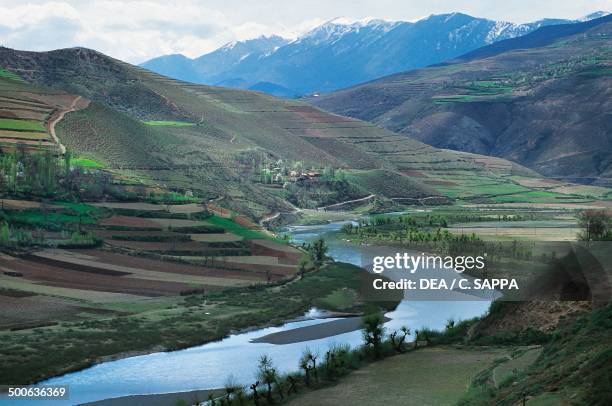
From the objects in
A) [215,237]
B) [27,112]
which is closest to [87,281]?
[215,237]

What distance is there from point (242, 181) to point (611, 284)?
411ft

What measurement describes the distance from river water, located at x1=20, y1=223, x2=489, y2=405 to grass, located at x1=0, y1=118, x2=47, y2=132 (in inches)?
3123

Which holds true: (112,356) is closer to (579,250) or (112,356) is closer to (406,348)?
(406,348)

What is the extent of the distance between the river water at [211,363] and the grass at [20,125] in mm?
79323

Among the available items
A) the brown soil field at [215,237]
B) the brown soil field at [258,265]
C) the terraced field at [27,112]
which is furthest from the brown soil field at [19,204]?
the terraced field at [27,112]

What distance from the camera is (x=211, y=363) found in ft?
209

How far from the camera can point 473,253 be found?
360ft

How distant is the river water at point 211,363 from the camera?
57.1m

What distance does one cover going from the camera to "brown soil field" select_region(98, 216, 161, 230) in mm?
109125

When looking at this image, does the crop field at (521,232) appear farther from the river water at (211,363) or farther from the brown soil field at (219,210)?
the river water at (211,363)

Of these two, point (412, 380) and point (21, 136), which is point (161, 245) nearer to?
point (21, 136)

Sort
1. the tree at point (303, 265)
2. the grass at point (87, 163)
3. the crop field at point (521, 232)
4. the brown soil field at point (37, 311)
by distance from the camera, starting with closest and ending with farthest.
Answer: the brown soil field at point (37, 311) → the tree at point (303, 265) → the crop field at point (521, 232) → the grass at point (87, 163)

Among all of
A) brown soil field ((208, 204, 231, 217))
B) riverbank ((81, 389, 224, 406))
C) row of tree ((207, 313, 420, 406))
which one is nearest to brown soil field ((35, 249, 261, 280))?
brown soil field ((208, 204, 231, 217))

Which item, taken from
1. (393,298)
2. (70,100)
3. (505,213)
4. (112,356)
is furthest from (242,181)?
(112,356)
